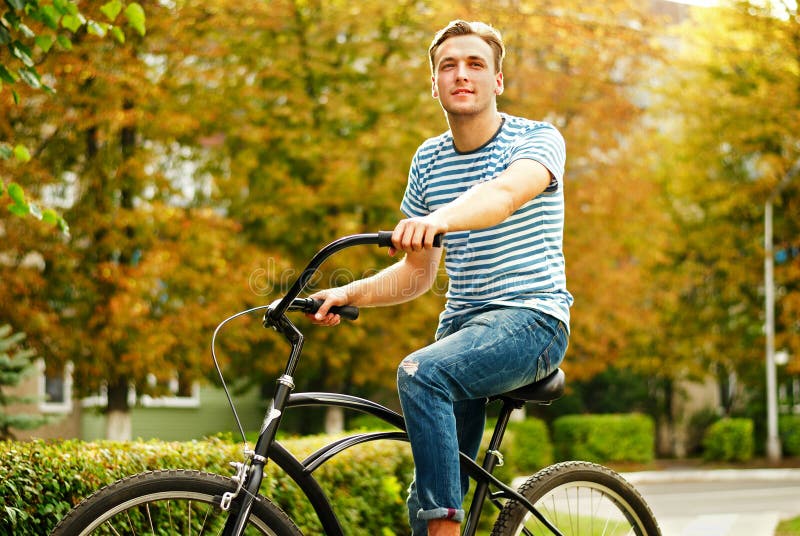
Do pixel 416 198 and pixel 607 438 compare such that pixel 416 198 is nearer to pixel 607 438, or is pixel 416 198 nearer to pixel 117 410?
pixel 117 410

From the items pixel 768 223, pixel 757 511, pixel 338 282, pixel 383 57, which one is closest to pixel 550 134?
pixel 757 511

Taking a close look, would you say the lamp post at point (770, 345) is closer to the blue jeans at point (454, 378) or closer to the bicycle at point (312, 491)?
the bicycle at point (312, 491)

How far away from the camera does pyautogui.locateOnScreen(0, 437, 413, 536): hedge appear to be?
3.91 meters

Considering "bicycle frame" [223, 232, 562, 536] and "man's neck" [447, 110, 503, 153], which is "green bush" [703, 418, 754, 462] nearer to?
"bicycle frame" [223, 232, 562, 536]

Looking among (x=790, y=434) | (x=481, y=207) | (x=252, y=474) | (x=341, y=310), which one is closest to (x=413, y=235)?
(x=481, y=207)

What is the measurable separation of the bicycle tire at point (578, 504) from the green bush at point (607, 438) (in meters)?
19.5

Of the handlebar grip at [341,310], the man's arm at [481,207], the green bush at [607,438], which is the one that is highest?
the man's arm at [481,207]

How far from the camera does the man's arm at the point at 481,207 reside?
2734mm

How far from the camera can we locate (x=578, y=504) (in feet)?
12.2

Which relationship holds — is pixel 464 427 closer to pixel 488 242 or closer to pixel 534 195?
pixel 488 242

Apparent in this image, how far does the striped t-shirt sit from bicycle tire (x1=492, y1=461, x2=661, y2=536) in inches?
23.8

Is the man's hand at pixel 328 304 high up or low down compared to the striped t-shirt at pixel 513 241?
down

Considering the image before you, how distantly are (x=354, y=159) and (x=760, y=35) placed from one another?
12.7m

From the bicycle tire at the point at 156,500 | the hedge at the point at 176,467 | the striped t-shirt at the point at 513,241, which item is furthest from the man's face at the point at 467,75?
the hedge at the point at 176,467
